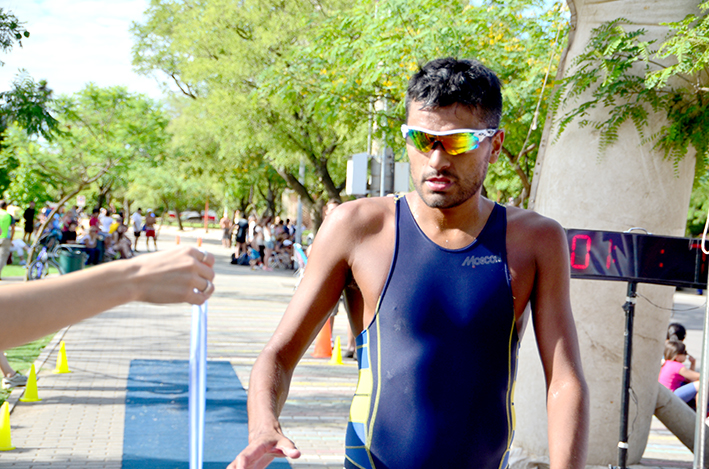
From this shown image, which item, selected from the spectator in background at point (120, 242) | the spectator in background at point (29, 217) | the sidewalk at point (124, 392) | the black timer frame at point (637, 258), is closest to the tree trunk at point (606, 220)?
the black timer frame at point (637, 258)

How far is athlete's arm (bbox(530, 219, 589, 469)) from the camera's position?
1.89 metres

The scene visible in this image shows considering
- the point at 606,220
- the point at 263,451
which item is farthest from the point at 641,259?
the point at 263,451

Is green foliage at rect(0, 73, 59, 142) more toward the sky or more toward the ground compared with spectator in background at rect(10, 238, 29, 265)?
more toward the sky

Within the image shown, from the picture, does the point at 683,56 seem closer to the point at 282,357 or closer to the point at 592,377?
the point at 592,377

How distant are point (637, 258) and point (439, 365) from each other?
347 cm

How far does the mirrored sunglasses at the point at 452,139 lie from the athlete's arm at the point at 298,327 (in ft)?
1.00

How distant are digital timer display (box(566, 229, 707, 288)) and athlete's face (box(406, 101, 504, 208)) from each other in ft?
10.3

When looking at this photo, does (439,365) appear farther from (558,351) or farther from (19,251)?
(19,251)

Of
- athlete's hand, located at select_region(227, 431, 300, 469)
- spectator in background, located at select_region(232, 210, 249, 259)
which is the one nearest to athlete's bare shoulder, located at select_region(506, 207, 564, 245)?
athlete's hand, located at select_region(227, 431, 300, 469)

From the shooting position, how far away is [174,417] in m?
7.07

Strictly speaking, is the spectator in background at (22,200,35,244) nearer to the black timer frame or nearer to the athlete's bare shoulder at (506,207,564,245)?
the black timer frame

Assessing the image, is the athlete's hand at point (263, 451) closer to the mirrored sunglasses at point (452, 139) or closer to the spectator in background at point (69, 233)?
the mirrored sunglasses at point (452, 139)

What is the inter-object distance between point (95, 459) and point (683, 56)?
5.28 meters

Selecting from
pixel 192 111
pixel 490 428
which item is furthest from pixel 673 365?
pixel 192 111
